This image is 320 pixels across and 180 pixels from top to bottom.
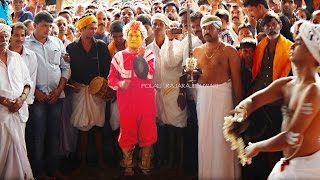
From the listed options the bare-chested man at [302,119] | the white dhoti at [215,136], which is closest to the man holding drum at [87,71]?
the white dhoti at [215,136]

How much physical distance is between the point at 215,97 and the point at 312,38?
90.1 inches

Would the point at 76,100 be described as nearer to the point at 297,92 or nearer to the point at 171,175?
the point at 171,175

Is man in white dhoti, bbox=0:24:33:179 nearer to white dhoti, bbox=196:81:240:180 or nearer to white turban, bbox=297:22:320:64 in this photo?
white dhoti, bbox=196:81:240:180

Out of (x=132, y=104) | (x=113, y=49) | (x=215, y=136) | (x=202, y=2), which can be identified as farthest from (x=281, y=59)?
(x=202, y=2)

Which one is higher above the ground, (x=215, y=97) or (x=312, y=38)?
(x=312, y=38)

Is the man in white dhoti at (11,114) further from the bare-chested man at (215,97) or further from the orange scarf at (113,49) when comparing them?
the bare-chested man at (215,97)

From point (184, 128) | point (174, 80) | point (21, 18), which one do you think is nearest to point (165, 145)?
point (184, 128)

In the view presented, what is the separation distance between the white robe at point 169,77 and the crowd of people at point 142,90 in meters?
0.01

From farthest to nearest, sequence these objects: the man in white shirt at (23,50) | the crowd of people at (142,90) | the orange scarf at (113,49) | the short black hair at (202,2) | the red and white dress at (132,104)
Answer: the short black hair at (202,2), the orange scarf at (113,49), the red and white dress at (132,104), the man in white shirt at (23,50), the crowd of people at (142,90)

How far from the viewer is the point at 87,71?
19.9ft

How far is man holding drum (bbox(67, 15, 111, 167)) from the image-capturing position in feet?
19.9

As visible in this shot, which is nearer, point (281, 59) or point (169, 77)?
point (281, 59)

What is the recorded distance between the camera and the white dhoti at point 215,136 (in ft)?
17.5

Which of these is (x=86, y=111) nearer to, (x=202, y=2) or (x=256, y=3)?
(x=256, y=3)
